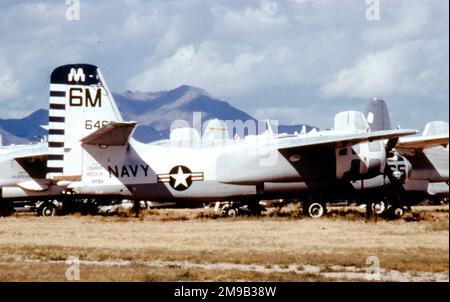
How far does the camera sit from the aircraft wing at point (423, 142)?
128 feet

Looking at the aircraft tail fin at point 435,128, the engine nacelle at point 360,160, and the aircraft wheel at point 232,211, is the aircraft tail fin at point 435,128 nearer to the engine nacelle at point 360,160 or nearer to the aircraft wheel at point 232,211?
the aircraft wheel at point 232,211

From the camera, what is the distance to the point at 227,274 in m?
15.3

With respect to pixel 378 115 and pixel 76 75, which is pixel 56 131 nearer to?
pixel 76 75

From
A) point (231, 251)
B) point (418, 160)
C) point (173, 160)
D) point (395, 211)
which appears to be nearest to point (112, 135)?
point (173, 160)

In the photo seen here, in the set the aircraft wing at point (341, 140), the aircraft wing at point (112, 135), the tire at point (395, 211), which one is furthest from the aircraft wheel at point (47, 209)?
the tire at point (395, 211)

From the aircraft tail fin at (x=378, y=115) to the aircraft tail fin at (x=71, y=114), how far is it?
1983 cm

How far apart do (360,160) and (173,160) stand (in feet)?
29.6

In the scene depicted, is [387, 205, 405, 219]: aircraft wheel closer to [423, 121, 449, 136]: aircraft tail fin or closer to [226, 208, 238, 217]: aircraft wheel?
[226, 208, 238, 217]: aircraft wheel

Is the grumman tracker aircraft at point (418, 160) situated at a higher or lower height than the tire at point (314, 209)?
higher

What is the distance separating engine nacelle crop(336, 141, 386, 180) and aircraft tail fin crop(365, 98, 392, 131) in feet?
38.2

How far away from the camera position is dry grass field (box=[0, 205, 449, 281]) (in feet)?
50.4

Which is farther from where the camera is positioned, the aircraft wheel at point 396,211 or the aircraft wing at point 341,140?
the aircraft wheel at point 396,211

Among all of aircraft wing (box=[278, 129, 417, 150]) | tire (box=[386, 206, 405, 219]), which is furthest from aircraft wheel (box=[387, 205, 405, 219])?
aircraft wing (box=[278, 129, 417, 150])
